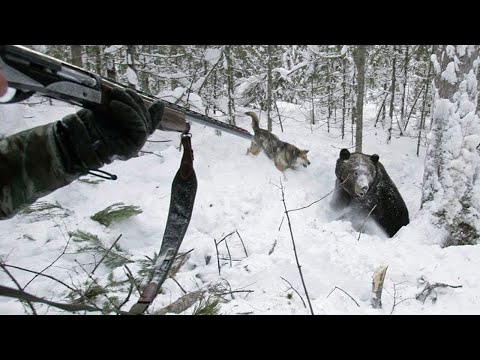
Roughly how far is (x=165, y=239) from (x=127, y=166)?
17.9 ft

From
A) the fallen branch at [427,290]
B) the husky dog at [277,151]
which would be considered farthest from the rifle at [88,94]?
the husky dog at [277,151]

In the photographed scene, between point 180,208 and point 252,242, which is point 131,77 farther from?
point 180,208

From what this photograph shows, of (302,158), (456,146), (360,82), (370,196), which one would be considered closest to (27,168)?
(456,146)

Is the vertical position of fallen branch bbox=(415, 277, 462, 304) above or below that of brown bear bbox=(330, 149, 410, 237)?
above

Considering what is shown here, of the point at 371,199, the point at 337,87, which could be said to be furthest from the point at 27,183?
the point at 337,87

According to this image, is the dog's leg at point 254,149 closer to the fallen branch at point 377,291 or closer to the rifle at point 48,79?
the fallen branch at point 377,291

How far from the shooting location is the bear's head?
6.94 metres

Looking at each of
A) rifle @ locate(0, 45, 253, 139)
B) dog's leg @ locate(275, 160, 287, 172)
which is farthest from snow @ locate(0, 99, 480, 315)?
dog's leg @ locate(275, 160, 287, 172)

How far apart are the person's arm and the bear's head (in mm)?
5908

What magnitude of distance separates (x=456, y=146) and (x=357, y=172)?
2.39m

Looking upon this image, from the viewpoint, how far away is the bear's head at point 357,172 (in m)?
6.94

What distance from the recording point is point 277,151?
11.5m

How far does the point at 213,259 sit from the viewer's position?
413 cm

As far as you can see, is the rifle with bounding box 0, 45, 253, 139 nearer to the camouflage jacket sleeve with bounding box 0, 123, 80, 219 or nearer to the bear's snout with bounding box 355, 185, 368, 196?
the camouflage jacket sleeve with bounding box 0, 123, 80, 219
